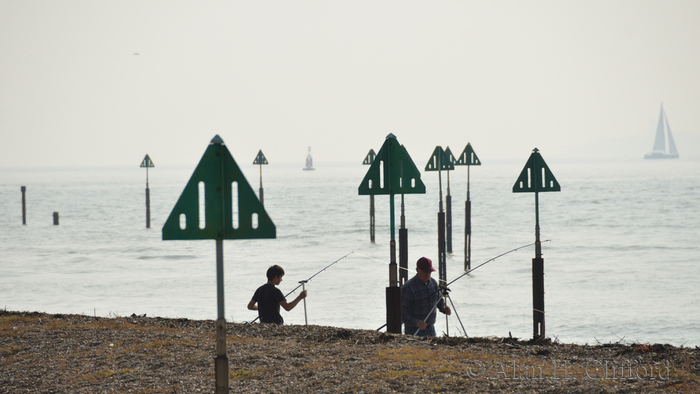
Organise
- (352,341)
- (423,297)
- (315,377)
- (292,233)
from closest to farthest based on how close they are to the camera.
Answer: (315,377) < (352,341) < (423,297) < (292,233)

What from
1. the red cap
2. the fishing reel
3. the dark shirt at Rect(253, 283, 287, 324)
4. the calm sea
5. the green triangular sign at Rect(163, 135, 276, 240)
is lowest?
the calm sea

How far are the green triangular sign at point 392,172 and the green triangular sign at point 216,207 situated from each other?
367cm

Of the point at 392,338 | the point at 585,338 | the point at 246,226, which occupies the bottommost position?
the point at 585,338

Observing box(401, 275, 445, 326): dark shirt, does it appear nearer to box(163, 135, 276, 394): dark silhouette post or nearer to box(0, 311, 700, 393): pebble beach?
box(0, 311, 700, 393): pebble beach

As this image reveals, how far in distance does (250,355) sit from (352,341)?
1.10 meters

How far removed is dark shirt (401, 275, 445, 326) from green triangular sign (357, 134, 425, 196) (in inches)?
47.2

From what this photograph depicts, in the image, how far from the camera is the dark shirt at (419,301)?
8.34m

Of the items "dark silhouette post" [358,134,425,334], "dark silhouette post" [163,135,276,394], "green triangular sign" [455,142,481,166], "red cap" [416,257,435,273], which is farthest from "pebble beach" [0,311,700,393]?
"green triangular sign" [455,142,481,166]

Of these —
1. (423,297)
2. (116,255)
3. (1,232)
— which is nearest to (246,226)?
(423,297)

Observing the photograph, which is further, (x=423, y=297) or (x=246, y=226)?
(x=423, y=297)

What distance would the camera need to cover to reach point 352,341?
6918 mm

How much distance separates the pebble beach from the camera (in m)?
5.23

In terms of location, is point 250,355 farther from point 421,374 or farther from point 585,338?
point 585,338

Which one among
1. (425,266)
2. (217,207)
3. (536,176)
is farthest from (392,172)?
(217,207)
